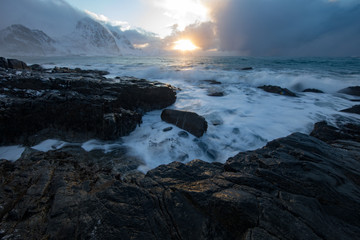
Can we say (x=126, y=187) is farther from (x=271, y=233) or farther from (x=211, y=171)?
(x=271, y=233)

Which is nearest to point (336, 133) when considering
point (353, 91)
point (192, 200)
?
point (192, 200)

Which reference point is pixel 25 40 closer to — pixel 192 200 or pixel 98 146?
pixel 98 146

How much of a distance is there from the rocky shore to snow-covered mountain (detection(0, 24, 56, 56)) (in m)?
217

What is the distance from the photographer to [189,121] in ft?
19.5

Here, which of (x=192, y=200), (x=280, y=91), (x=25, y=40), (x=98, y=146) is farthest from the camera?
(x=25, y=40)

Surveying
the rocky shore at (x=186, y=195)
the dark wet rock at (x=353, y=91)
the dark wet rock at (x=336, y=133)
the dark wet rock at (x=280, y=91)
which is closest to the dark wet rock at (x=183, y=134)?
the rocky shore at (x=186, y=195)

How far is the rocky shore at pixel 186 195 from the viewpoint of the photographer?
1.96 metres

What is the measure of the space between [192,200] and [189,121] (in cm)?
378

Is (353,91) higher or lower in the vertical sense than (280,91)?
higher

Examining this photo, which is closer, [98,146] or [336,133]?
[98,146]

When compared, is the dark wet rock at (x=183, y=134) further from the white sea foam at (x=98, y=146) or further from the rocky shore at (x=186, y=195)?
the white sea foam at (x=98, y=146)

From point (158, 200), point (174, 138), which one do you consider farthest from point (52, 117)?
point (158, 200)

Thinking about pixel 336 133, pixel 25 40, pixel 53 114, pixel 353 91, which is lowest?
pixel 336 133

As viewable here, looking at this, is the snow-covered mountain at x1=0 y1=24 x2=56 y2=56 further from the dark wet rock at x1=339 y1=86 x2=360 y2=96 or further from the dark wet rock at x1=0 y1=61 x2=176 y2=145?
the dark wet rock at x1=339 y1=86 x2=360 y2=96
